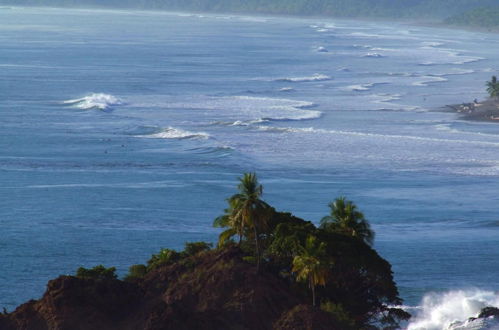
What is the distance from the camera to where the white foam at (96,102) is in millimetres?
130625

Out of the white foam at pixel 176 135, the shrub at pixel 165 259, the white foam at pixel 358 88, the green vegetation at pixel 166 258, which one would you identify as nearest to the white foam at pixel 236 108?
the white foam at pixel 176 135

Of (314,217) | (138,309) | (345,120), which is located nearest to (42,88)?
(345,120)

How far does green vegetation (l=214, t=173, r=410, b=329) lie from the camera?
48.8 metres

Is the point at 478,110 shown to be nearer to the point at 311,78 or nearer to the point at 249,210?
the point at 311,78

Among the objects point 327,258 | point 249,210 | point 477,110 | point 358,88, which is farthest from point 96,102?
point 327,258

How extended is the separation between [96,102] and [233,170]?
46.0 meters

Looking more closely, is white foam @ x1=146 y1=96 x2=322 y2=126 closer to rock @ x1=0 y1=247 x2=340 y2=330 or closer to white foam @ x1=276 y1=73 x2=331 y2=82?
white foam @ x1=276 y1=73 x2=331 y2=82

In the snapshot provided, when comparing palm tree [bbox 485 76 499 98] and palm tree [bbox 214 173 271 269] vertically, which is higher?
palm tree [bbox 485 76 499 98]

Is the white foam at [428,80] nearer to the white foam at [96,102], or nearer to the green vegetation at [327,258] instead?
the white foam at [96,102]

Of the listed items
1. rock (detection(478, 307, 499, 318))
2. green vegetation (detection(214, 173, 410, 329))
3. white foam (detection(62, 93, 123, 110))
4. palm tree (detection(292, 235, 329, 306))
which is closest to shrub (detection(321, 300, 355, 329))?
green vegetation (detection(214, 173, 410, 329))

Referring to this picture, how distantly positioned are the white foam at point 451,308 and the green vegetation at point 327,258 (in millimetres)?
5015

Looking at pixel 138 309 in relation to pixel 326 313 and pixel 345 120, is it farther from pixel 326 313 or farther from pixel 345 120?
pixel 345 120

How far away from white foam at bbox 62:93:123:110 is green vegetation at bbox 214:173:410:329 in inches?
3159

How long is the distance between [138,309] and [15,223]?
3145 cm
